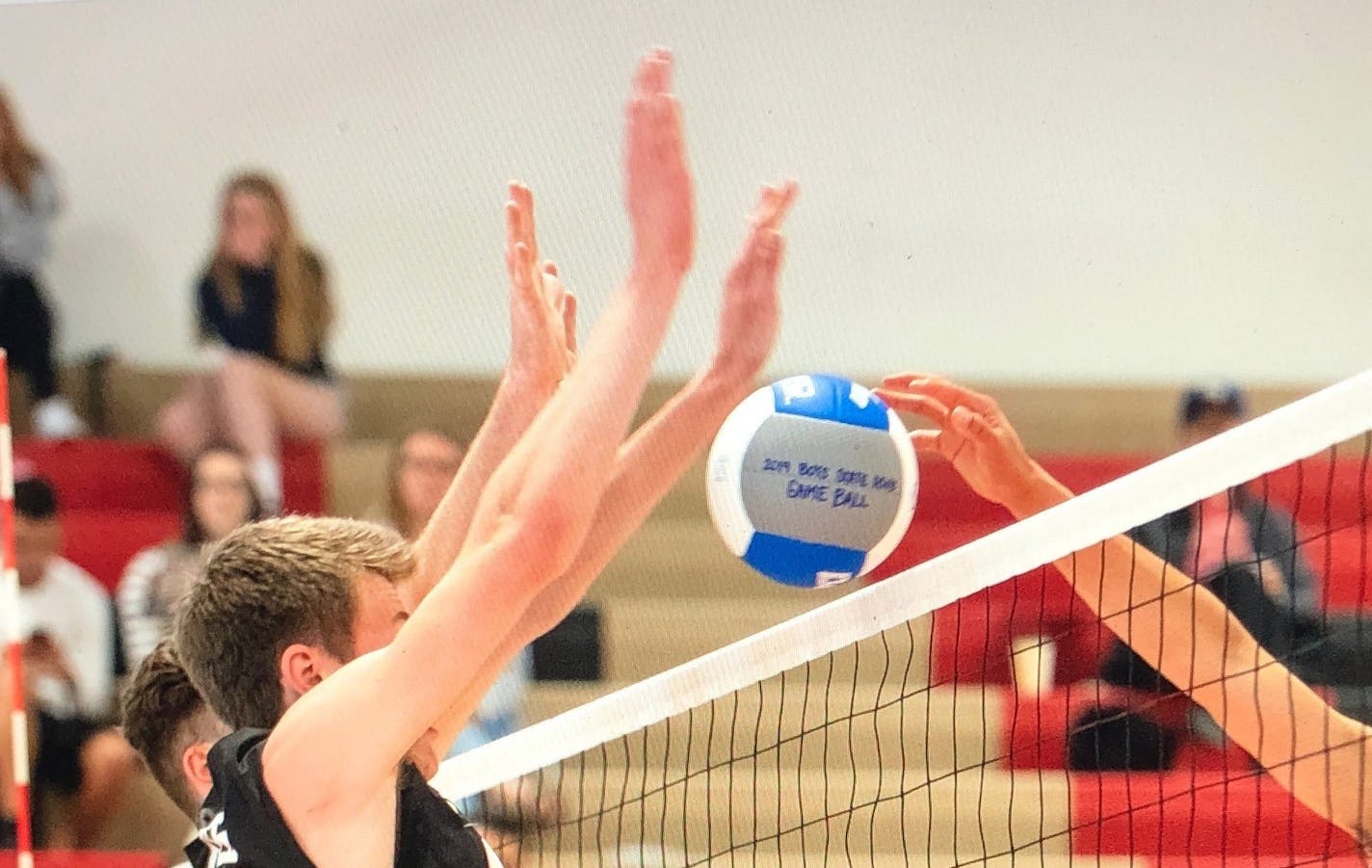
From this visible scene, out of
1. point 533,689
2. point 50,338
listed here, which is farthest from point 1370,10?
point 50,338

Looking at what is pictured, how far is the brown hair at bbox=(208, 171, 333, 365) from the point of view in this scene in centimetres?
318

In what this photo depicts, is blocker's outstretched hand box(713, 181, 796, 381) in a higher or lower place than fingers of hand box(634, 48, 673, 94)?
lower

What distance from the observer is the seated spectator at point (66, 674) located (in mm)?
3553

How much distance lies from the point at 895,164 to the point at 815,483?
75cm

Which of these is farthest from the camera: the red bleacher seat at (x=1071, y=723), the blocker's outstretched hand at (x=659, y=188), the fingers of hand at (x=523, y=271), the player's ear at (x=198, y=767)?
the red bleacher seat at (x=1071, y=723)

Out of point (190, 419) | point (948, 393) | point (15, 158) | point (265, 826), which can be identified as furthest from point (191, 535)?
point (265, 826)

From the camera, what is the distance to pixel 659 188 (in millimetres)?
1571

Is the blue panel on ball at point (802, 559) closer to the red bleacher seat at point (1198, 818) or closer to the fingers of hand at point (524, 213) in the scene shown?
the fingers of hand at point (524, 213)

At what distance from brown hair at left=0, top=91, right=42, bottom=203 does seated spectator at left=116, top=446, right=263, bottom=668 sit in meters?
0.80

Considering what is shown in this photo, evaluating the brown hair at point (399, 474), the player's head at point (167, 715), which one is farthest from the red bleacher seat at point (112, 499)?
the player's head at point (167, 715)

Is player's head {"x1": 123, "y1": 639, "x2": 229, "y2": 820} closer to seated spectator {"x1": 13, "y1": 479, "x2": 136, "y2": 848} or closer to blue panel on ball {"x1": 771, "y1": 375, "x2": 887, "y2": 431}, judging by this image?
blue panel on ball {"x1": 771, "y1": 375, "x2": 887, "y2": 431}

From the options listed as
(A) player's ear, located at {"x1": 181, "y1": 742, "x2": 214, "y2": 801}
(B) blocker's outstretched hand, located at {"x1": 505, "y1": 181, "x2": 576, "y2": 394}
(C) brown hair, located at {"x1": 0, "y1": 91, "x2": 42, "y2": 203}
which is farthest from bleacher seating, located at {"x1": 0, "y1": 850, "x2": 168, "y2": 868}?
(B) blocker's outstretched hand, located at {"x1": 505, "y1": 181, "x2": 576, "y2": 394}

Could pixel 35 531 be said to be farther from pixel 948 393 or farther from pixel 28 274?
pixel 948 393

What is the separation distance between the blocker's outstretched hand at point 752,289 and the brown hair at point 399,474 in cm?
73
